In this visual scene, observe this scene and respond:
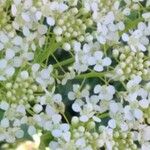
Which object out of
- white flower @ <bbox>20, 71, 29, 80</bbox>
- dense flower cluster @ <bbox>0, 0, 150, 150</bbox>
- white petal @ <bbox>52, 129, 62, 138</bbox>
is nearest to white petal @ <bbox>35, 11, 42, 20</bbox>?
dense flower cluster @ <bbox>0, 0, 150, 150</bbox>

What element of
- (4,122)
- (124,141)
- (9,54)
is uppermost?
(9,54)

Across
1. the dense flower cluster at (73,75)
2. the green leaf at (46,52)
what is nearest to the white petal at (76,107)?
the dense flower cluster at (73,75)

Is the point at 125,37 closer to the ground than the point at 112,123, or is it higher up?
higher up

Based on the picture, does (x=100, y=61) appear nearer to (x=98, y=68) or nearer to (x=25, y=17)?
(x=98, y=68)

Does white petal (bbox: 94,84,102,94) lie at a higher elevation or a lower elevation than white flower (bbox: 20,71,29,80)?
lower

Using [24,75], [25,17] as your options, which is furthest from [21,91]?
[25,17]

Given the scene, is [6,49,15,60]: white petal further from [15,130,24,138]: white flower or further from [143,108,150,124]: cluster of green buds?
[143,108,150,124]: cluster of green buds

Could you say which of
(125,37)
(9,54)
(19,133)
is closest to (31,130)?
(19,133)

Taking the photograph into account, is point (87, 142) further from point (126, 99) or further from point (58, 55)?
point (58, 55)
